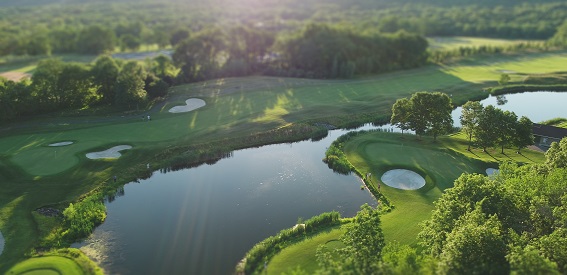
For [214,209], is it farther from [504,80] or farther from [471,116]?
[504,80]

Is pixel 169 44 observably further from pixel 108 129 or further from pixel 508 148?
pixel 508 148

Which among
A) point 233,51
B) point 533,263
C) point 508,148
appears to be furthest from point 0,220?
point 233,51

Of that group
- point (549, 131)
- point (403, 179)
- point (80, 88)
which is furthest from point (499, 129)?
point (80, 88)

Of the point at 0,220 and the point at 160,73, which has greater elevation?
the point at 160,73

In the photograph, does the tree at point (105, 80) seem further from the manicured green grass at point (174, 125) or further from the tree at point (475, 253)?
the tree at point (475, 253)

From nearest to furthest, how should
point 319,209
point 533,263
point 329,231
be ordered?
point 533,263
point 329,231
point 319,209

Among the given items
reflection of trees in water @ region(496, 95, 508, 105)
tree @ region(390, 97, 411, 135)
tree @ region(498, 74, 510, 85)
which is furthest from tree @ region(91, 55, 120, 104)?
tree @ region(498, 74, 510, 85)

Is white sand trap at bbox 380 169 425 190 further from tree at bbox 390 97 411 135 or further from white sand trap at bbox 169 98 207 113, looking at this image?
white sand trap at bbox 169 98 207 113
